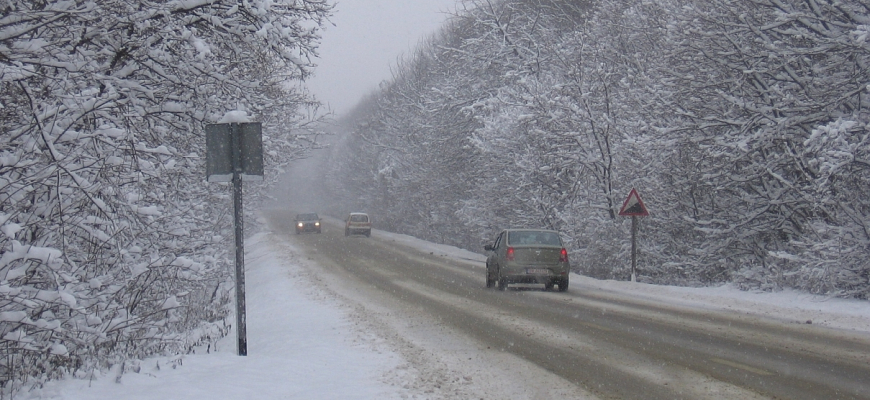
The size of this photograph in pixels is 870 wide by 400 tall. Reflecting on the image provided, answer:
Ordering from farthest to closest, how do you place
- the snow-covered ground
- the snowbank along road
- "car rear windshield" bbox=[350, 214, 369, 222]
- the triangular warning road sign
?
"car rear windshield" bbox=[350, 214, 369, 222] → the triangular warning road sign → the snowbank along road → the snow-covered ground

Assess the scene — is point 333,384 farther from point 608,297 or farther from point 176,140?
point 608,297

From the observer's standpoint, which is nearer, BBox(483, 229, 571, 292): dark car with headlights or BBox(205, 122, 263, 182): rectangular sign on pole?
BBox(205, 122, 263, 182): rectangular sign on pole

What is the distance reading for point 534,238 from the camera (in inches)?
800

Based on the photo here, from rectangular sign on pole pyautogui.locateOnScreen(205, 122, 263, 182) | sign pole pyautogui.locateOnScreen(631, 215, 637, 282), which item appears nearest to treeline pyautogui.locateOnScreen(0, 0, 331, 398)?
rectangular sign on pole pyautogui.locateOnScreen(205, 122, 263, 182)

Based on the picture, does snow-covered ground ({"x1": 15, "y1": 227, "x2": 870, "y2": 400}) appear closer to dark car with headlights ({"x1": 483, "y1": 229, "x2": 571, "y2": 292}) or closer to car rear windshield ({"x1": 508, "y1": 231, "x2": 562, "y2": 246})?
dark car with headlights ({"x1": 483, "y1": 229, "x2": 571, "y2": 292})

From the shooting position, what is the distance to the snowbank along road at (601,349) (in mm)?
7734

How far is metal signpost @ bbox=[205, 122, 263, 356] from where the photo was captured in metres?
8.95

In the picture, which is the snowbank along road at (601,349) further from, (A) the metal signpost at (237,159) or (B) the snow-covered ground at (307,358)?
(A) the metal signpost at (237,159)

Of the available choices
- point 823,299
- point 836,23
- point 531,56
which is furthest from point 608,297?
point 531,56

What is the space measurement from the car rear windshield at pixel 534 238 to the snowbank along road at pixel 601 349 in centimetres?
180

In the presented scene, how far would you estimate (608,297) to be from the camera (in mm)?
17938

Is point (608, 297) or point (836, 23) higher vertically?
point (836, 23)

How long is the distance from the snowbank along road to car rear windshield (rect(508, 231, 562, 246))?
1797 mm

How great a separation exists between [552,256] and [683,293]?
3220 millimetres
